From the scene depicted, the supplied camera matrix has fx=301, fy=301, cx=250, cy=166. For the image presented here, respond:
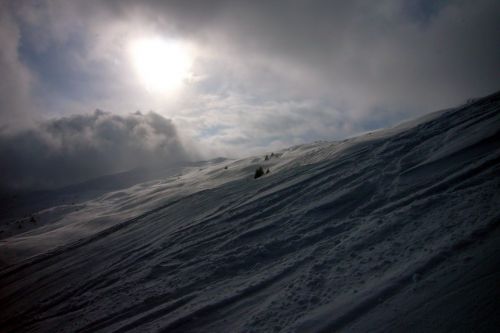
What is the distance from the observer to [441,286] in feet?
8.29

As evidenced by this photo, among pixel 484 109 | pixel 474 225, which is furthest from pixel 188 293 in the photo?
pixel 484 109

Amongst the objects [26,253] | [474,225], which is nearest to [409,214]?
[474,225]

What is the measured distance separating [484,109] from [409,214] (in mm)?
4977

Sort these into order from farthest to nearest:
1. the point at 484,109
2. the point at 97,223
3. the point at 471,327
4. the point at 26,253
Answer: the point at 97,223
the point at 26,253
the point at 484,109
the point at 471,327

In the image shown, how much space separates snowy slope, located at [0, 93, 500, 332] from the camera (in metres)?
2.62

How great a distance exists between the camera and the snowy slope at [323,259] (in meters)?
2.62

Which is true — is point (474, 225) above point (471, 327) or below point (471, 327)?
above

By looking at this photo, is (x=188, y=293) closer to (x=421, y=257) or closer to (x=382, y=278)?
(x=382, y=278)

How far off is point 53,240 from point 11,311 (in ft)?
18.2

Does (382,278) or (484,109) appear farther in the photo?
(484,109)

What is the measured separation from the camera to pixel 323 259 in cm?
369

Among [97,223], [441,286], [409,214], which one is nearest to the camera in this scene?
[441,286]

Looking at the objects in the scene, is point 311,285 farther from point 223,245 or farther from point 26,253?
point 26,253

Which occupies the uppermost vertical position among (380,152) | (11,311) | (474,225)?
(380,152)
